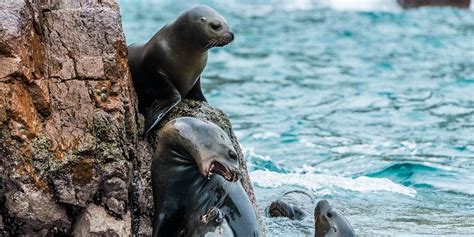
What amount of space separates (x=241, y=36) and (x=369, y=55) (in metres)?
3.41

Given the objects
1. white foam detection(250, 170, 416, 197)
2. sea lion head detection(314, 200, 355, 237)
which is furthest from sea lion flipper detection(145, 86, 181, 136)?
white foam detection(250, 170, 416, 197)

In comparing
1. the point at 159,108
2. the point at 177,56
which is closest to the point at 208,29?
the point at 177,56

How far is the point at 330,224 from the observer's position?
5.99 meters

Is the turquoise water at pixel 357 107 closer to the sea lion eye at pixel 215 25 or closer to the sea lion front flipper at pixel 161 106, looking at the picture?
the sea lion front flipper at pixel 161 106

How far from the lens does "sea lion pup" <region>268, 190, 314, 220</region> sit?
7.14 m

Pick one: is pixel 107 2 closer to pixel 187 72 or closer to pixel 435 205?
pixel 187 72

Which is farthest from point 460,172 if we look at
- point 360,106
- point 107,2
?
point 107,2

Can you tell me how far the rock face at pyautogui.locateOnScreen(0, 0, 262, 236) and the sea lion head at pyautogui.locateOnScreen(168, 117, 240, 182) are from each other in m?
0.39

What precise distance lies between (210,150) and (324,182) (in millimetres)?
4322

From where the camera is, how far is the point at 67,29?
17.5 feet

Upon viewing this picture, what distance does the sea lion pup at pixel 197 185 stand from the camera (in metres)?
4.88

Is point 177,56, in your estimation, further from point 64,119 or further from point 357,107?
point 357,107

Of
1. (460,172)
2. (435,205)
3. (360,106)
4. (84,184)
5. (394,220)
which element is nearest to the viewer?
(84,184)

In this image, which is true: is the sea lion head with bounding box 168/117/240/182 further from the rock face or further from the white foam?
the white foam
